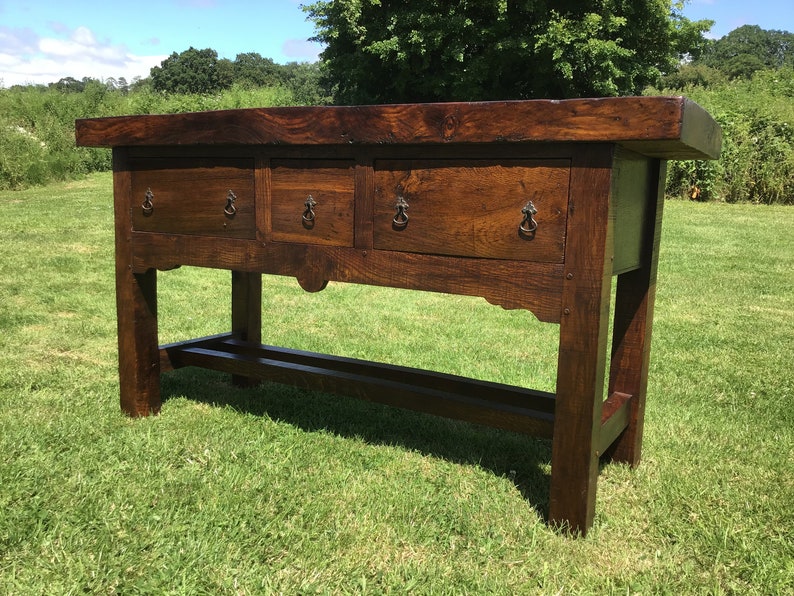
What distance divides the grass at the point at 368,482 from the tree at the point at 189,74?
7141 centimetres

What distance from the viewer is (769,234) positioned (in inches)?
377

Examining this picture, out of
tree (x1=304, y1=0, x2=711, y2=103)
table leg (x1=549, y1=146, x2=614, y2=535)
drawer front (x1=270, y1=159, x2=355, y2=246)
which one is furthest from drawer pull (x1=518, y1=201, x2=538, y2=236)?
tree (x1=304, y1=0, x2=711, y2=103)

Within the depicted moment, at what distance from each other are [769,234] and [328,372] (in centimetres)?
886

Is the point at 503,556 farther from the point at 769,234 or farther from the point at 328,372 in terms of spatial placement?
the point at 769,234

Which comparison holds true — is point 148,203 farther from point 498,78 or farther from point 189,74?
point 189,74

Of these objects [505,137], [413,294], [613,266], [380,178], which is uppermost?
[505,137]

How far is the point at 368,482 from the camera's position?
8.07ft

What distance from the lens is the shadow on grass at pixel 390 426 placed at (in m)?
2.64

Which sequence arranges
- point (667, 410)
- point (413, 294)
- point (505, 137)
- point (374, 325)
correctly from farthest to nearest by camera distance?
point (413, 294) → point (374, 325) → point (667, 410) → point (505, 137)

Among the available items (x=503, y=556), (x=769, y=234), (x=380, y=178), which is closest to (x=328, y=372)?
(x=380, y=178)

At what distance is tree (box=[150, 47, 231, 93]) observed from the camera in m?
69.8

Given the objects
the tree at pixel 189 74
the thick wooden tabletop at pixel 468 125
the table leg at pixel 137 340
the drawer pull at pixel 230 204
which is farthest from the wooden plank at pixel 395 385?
the tree at pixel 189 74

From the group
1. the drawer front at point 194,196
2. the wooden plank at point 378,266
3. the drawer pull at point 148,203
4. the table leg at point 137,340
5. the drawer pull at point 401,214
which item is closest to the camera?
the wooden plank at point 378,266

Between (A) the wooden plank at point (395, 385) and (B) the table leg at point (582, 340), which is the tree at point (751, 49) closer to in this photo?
(A) the wooden plank at point (395, 385)
